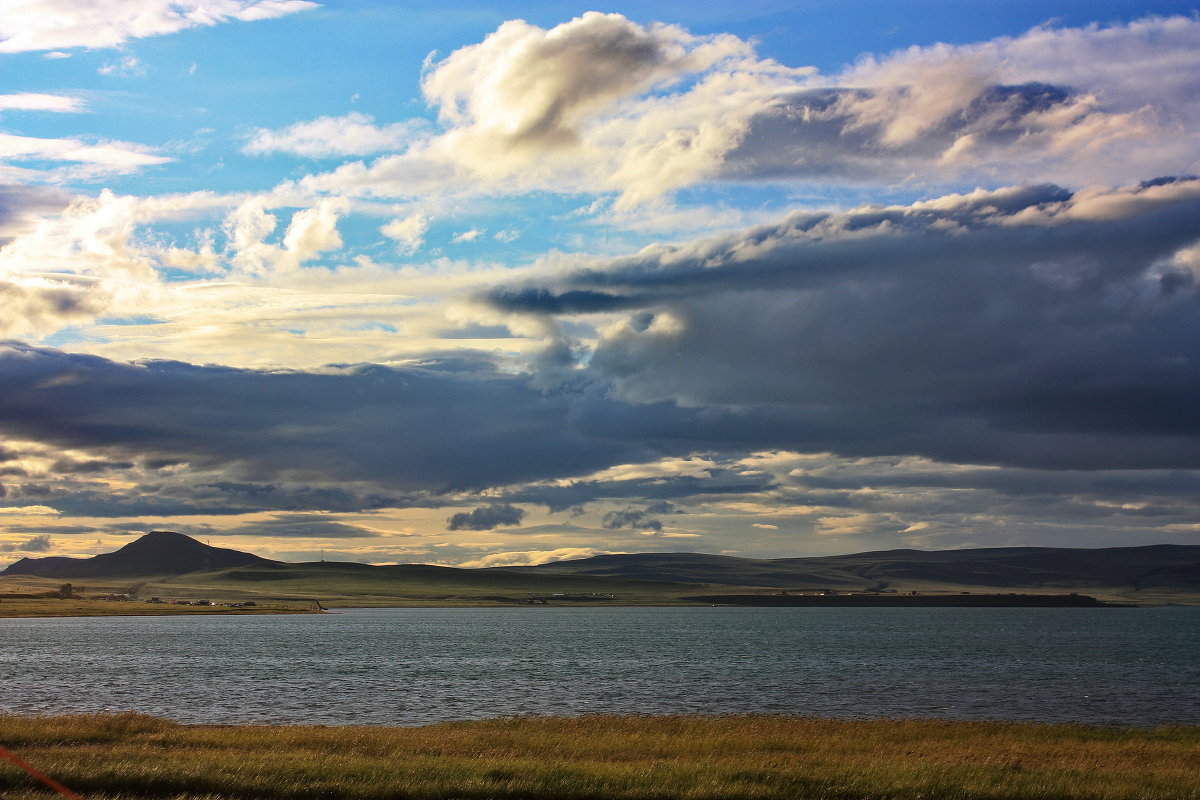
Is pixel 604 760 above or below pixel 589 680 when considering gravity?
above

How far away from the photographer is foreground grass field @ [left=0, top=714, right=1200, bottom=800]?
35.6 metres

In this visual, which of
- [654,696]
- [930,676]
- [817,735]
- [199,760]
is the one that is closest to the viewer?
[199,760]

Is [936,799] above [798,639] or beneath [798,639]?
above

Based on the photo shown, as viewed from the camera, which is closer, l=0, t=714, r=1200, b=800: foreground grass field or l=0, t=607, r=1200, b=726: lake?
l=0, t=714, r=1200, b=800: foreground grass field

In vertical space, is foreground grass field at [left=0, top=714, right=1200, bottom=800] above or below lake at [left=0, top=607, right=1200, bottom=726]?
above

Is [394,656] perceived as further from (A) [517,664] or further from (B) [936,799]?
(B) [936,799]

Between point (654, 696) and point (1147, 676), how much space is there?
60.0 m

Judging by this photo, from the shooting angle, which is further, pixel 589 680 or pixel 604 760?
pixel 589 680

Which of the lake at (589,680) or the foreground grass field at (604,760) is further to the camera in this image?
the lake at (589,680)

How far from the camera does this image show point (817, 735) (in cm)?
5762

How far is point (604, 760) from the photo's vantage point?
46.2 meters

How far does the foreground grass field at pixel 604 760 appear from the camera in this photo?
3559 centimetres

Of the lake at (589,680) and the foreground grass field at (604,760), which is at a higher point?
the foreground grass field at (604,760)

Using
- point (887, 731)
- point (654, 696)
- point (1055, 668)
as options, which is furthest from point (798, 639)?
point (887, 731)
